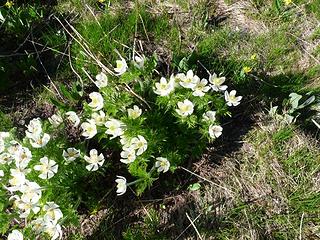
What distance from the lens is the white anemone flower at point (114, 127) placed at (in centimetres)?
224

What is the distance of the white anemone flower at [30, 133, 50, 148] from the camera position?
7.08 ft

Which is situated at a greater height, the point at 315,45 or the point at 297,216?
the point at 315,45

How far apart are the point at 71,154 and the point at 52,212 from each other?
29cm

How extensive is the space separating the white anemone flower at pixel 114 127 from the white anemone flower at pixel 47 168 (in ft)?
0.99

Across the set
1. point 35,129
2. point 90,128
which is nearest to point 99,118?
point 90,128

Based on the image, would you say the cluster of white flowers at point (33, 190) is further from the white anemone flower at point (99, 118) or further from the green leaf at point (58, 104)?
the green leaf at point (58, 104)

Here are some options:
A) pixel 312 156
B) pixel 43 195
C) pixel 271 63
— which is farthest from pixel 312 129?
pixel 43 195

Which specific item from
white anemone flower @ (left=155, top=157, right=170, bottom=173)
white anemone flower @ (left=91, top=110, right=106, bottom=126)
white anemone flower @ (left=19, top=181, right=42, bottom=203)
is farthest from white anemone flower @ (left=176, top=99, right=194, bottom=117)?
white anemone flower @ (left=19, top=181, right=42, bottom=203)

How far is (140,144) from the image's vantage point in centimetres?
222

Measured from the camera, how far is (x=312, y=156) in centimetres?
256

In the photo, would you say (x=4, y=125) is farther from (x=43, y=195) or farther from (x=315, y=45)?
(x=315, y=45)

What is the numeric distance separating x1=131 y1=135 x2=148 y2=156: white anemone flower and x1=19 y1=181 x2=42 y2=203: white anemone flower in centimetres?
47

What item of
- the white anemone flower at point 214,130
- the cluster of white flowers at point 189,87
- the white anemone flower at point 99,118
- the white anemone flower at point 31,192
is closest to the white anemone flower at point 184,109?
the cluster of white flowers at point 189,87

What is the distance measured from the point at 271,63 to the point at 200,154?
782mm
